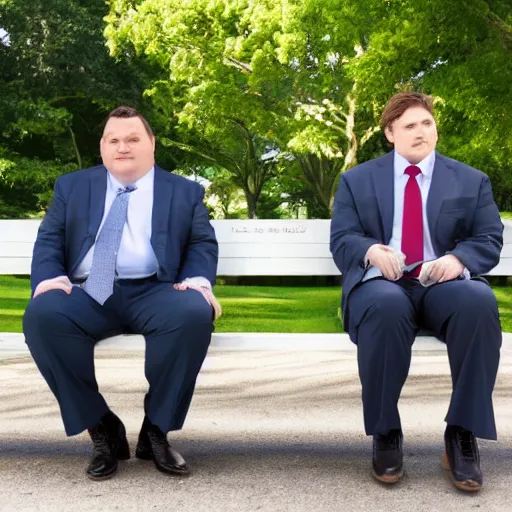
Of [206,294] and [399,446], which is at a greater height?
[206,294]

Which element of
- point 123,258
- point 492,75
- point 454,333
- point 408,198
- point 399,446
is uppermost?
point 492,75

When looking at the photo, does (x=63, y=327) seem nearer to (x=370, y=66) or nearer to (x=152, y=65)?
(x=370, y=66)

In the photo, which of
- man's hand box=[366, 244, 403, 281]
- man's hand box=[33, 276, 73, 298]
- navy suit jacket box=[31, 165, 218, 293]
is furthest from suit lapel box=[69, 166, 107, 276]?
man's hand box=[366, 244, 403, 281]

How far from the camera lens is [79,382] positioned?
3045 mm

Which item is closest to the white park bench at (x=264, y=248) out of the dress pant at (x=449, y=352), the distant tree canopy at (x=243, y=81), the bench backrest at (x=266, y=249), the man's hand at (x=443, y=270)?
the bench backrest at (x=266, y=249)

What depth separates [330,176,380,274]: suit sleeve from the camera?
10.5 feet

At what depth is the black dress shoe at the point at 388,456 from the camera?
3.07m

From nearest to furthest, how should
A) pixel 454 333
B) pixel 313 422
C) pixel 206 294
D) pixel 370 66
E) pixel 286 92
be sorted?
1. pixel 454 333
2. pixel 206 294
3. pixel 313 422
4. pixel 370 66
5. pixel 286 92

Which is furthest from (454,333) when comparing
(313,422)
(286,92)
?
(286,92)

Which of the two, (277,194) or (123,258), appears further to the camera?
(277,194)

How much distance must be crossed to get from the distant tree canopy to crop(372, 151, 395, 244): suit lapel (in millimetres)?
8964

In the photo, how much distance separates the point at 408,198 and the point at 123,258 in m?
1.12

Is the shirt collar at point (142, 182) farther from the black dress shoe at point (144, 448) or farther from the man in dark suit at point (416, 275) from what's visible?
the black dress shoe at point (144, 448)

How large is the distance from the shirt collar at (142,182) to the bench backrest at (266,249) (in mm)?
590
